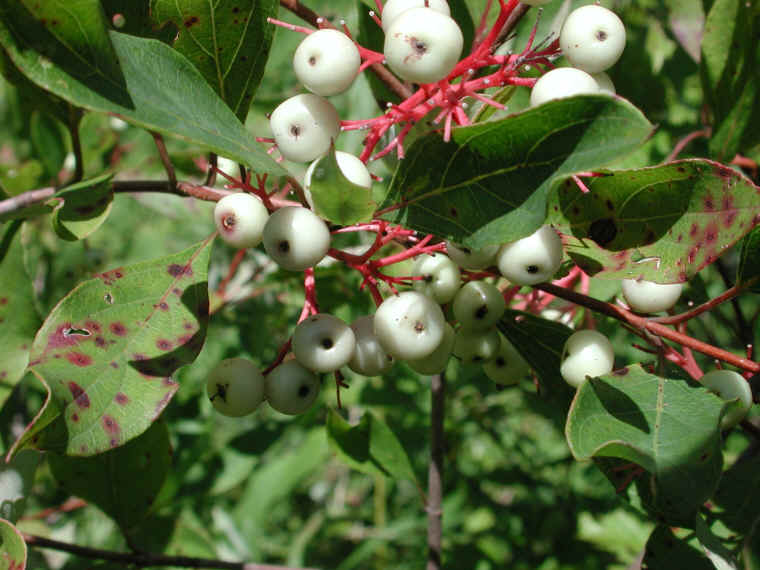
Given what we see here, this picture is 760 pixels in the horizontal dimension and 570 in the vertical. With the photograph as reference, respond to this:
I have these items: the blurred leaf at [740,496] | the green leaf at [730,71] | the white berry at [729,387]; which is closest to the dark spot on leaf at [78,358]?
the white berry at [729,387]

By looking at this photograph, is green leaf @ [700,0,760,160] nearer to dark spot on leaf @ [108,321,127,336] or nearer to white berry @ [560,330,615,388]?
white berry @ [560,330,615,388]

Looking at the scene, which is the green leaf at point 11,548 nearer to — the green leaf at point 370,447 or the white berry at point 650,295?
the green leaf at point 370,447

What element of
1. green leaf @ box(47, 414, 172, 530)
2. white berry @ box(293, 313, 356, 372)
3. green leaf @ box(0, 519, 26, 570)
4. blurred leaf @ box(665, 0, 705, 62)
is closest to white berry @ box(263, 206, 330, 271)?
white berry @ box(293, 313, 356, 372)

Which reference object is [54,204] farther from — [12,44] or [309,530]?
[309,530]

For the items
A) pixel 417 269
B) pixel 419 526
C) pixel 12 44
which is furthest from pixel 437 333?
pixel 419 526

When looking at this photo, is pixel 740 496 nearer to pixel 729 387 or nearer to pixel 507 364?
pixel 729 387

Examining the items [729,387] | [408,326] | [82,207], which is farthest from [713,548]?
[82,207]
